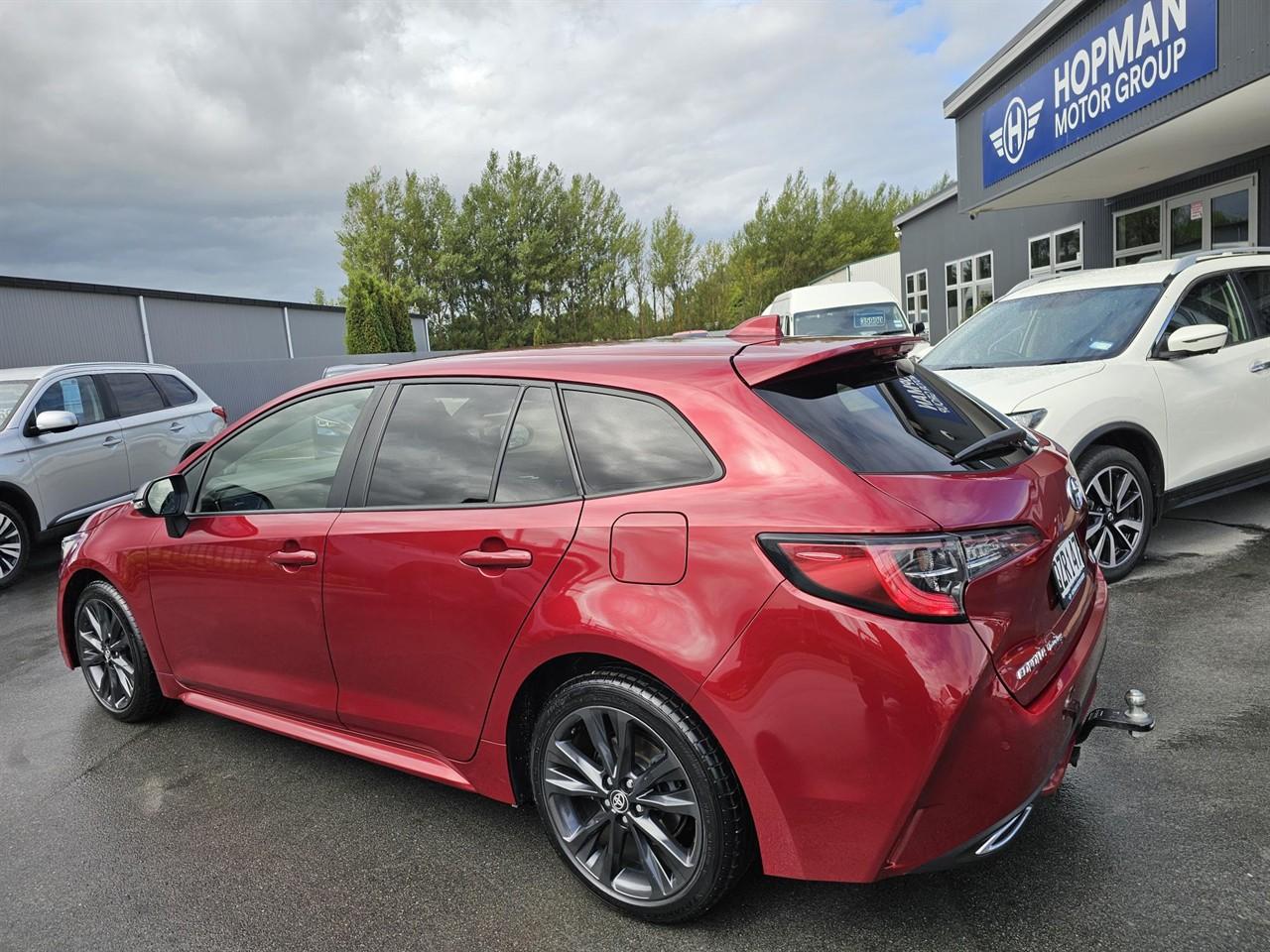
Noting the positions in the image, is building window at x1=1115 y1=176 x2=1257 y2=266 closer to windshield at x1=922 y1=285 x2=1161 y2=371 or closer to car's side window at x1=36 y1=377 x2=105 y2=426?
windshield at x1=922 y1=285 x2=1161 y2=371

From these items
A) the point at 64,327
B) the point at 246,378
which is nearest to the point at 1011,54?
the point at 246,378

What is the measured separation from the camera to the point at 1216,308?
5.71 metres

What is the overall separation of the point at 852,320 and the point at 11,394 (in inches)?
472

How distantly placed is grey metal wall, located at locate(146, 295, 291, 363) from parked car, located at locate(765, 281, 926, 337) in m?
18.3

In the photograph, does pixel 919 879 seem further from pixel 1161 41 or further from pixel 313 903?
pixel 1161 41

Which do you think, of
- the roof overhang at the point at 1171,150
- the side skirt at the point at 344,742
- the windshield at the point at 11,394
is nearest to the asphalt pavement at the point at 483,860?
the side skirt at the point at 344,742

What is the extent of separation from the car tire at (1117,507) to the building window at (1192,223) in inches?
259

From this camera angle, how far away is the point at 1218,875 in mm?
2381

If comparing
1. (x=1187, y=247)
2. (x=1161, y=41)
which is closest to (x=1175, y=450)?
(x=1161, y=41)

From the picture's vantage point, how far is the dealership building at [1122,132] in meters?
8.91

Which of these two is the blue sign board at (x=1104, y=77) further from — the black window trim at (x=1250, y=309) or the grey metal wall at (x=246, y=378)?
the grey metal wall at (x=246, y=378)

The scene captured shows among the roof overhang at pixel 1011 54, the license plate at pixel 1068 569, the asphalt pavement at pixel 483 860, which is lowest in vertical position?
the asphalt pavement at pixel 483 860

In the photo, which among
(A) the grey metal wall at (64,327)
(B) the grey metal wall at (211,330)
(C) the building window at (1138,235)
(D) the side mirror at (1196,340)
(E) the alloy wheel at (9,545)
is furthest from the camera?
(B) the grey metal wall at (211,330)

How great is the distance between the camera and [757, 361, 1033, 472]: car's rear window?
7.23ft
